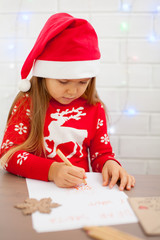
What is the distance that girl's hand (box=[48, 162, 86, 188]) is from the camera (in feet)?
2.36

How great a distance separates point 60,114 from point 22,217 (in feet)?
1.61

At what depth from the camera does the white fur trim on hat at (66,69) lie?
862mm

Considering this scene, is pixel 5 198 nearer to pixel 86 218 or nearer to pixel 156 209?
pixel 86 218

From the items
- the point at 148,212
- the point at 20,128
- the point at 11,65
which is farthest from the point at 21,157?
the point at 11,65

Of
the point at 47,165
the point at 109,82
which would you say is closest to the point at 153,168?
the point at 109,82

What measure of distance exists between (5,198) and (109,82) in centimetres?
82

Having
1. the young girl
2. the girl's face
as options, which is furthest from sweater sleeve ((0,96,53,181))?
the girl's face

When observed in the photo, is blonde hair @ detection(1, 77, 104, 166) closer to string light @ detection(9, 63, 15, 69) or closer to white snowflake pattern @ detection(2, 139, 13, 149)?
white snowflake pattern @ detection(2, 139, 13, 149)

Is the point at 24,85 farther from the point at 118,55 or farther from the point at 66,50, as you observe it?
the point at 118,55

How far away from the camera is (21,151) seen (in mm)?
866

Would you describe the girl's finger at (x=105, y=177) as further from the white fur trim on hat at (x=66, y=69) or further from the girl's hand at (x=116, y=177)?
the white fur trim on hat at (x=66, y=69)

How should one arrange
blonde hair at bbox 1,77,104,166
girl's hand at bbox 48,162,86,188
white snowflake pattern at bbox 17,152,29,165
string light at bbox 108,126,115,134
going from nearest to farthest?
girl's hand at bbox 48,162,86,188 < white snowflake pattern at bbox 17,152,29,165 < blonde hair at bbox 1,77,104,166 < string light at bbox 108,126,115,134

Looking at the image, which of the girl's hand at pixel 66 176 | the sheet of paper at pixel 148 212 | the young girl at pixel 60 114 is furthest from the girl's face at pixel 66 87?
the sheet of paper at pixel 148 212

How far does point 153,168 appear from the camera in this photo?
1.43m
